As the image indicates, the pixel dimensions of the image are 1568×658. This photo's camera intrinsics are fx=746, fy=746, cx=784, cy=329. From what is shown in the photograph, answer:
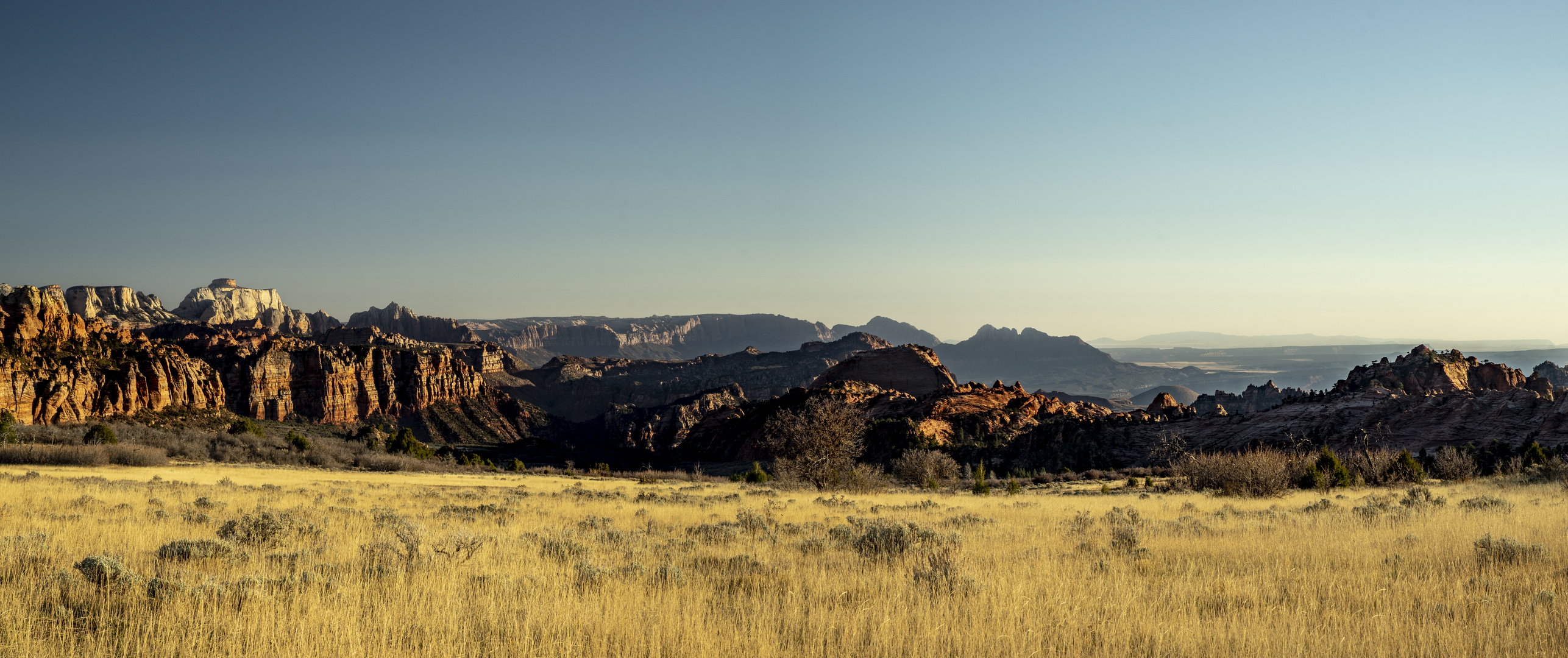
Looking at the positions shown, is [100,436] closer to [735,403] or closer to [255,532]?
[255,532]

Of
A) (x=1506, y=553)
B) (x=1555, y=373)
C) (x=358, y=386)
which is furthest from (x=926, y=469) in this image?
(x=1555, y=373)

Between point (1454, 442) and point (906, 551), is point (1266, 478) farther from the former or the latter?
point (1454, 442)

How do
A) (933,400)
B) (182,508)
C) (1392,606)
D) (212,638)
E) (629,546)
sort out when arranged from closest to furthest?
1. (212,638)
2. (1392,606)
3. (629,546)
4. (182,508)
5. (933,400)

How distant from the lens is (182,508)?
15.8m

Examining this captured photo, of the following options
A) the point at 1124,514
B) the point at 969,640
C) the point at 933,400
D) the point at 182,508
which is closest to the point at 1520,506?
the point at 1124,514

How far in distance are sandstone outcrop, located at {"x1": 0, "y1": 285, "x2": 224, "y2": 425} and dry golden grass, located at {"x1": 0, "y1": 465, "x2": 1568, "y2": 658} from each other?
9635cm

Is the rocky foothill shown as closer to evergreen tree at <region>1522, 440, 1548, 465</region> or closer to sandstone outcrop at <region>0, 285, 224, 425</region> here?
sandstone outcrop at <region>0, 285, 224, 425</region>

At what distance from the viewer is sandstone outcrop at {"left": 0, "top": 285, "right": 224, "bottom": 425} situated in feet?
277

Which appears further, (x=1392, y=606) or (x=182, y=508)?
(x=182, y=508)

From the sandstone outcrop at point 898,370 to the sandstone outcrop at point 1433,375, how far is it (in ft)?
204

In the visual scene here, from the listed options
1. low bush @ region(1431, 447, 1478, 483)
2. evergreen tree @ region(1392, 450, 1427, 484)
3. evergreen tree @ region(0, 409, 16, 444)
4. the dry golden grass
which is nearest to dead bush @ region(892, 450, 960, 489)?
evergreen tree @ region(1392, 450, 1427, 484)

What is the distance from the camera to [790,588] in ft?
26.1

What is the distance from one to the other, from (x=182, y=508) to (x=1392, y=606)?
67.1 ft

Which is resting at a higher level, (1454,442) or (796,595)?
(796,595)
